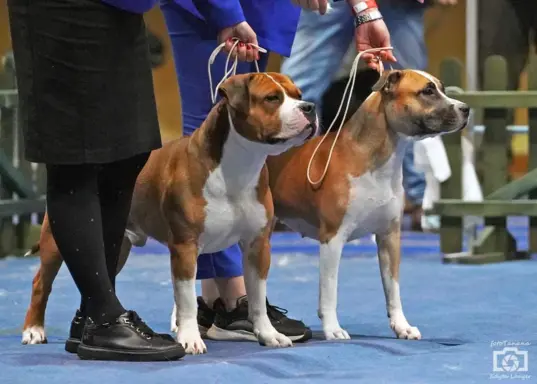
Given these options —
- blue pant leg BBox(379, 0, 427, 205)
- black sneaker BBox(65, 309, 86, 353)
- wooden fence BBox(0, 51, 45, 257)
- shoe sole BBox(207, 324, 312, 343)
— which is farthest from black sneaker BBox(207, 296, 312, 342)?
wooden fence BBox(0, 51, 45, 257)

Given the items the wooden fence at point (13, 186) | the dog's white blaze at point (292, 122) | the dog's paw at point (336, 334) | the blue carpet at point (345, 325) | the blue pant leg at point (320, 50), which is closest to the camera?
the blue carpet at point (345, 325)

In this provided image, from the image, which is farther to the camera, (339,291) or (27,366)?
(339,291)

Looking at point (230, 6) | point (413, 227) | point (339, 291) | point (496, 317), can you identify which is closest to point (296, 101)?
point (230, 6)

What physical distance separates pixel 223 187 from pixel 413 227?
471 centimetres

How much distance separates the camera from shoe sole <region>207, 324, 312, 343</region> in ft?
12.0

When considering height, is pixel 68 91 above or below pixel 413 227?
above

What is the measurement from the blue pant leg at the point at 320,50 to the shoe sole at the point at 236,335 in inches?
61.8

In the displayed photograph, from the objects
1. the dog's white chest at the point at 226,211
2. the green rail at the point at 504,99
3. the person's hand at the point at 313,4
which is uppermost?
the person's hand at the point at 313,4

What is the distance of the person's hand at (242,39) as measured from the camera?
349cm

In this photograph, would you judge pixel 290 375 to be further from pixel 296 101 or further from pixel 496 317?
pixel 496 317

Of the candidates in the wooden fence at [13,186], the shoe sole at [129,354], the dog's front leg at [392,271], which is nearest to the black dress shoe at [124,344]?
the shoe sole at [129,354]

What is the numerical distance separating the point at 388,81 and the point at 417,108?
0.13 m

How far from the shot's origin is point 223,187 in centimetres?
340

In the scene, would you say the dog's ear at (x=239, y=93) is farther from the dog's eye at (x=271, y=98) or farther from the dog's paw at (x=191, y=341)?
the dog's paw at (x=191, y=341)
